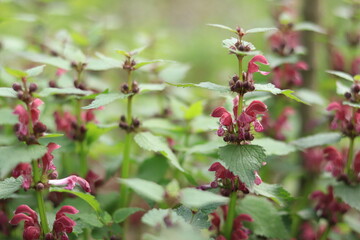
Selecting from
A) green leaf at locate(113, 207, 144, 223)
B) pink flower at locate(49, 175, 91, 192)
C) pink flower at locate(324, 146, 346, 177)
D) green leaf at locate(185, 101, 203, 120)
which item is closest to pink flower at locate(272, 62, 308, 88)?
green leaf at locate(185, 101, 203, 120)

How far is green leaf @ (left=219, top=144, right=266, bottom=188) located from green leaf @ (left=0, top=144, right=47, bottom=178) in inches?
22.8

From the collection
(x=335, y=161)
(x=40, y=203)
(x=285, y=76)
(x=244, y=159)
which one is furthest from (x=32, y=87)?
(x=285, y=76)

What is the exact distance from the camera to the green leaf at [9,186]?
1.42 metres

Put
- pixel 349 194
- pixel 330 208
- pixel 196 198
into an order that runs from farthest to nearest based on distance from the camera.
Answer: pixel 330 208, pixel 349 194, pixel 196 198

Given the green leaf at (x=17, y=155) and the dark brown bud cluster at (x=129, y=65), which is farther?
the dark brown bud cluster at (x=129, y=65)

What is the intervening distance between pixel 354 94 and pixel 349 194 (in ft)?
1.33

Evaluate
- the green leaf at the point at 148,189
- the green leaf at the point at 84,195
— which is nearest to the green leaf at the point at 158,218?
the green leaf at the point at 148,189

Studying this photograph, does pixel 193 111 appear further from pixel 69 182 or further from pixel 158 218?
pixel 158 218

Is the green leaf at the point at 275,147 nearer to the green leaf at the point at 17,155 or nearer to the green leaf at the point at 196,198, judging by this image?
the green leaf at the point at 196,198

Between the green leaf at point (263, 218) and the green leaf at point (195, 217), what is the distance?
0.43 m

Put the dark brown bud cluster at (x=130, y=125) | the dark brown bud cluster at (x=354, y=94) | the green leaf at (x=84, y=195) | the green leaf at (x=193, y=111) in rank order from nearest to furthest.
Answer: the green leaf at (x=84, y=195) < the dark brown bud cluster at (x=354, y=94) < the dark brown bud cluster at (x=130, y=125) < the green leaf at (x=193, y=111)

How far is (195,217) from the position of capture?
56.9 inches

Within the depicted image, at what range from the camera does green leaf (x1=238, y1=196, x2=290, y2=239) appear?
5.93 feet

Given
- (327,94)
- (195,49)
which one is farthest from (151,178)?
(195,49)
